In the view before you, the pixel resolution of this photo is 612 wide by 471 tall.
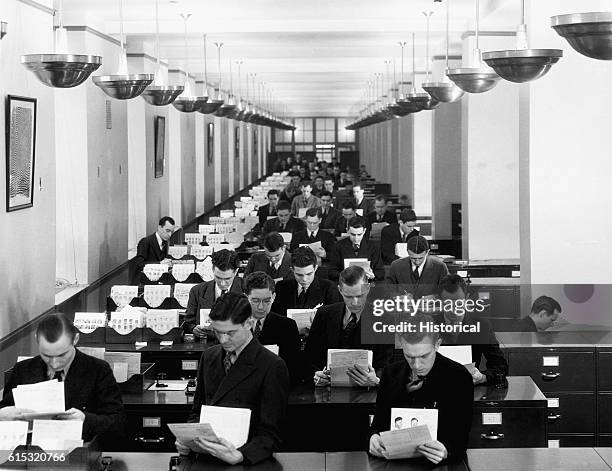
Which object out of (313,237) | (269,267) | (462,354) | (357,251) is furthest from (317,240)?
(462,354)

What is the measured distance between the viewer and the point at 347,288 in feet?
21.6

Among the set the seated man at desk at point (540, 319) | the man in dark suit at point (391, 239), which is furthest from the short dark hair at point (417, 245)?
the man in dark suit at point (391, 239)

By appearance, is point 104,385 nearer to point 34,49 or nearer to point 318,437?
point 318,437

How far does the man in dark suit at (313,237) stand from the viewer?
1261 centimetres

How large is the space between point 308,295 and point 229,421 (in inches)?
148

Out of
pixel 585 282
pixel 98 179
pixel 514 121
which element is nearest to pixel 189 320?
pixel 585 282

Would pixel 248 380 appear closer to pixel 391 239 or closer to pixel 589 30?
pixel 589 30

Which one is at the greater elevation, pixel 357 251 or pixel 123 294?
pixel 357 251

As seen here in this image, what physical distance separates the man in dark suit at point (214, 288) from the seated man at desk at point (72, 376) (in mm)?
3204

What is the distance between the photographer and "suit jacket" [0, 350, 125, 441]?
15.9 ft

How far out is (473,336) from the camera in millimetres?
6766

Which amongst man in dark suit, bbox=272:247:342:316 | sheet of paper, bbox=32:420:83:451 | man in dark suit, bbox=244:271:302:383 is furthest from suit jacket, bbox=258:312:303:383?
sheet of paper, bbox=32:420:83:451

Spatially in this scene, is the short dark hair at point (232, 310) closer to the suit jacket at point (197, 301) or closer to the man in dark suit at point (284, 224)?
the suit jacket at point (197, 301)

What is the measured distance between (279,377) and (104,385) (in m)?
0.85
